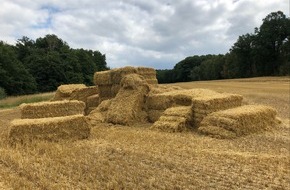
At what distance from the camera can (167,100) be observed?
1633 centimetres

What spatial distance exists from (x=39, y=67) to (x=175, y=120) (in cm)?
6602

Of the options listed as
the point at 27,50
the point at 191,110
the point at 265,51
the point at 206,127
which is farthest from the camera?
the point at 27,50

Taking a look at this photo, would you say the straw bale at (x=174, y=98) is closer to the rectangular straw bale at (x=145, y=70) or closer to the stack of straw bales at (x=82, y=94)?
the rectangular straw bale at (x=145, y=70)

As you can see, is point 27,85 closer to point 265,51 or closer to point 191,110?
point 265,51

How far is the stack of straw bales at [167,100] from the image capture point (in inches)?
632

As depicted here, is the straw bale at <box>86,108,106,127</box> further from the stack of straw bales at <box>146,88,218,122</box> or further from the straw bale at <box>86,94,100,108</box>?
the straw bale at <box>86,94,100,108</box>

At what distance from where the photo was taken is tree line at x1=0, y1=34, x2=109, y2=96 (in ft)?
222

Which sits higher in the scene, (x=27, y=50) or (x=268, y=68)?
(x=27, y=50)

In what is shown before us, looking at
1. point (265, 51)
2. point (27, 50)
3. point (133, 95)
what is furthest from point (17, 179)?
point (27, 50)

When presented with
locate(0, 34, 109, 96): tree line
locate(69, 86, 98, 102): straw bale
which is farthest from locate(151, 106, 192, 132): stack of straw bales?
locate(0, 34, 109, 96): tree line

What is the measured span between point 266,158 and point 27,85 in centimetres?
6238

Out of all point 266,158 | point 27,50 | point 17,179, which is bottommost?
point 266,158

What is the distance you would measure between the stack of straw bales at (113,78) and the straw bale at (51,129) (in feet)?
21.3

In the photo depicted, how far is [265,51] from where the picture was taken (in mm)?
75750
